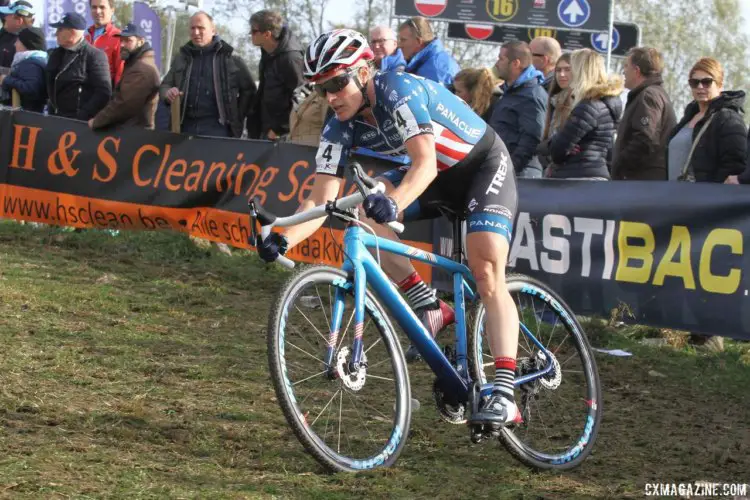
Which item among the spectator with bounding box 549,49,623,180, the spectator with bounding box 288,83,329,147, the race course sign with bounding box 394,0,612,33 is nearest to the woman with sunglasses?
the spectator with bounding box 549,49,623,180

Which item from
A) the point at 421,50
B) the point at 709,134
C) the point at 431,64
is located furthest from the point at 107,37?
the point at 709,134

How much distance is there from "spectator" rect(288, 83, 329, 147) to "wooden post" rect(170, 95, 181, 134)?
55.1 inches

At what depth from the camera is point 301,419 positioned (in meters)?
4.64

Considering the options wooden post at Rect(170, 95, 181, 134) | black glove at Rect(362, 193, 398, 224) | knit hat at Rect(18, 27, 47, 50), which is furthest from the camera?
knit hat at Rect(18, 27, 47, 50)

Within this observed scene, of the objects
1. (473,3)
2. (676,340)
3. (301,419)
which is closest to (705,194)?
(676,340)

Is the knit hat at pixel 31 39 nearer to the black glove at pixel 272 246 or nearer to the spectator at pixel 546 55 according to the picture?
the spectator at pixel 546 55

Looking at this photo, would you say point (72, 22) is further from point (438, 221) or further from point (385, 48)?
point (438, 221)

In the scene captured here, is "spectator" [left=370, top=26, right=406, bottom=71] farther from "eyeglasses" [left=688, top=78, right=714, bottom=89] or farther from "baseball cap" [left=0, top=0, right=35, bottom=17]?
"baseball cap" [left=0, top=0, right=35, bottom=17]

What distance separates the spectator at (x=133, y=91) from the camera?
38.9 feet

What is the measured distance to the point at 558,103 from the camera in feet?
31.7

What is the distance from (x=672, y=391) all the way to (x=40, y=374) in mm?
3995

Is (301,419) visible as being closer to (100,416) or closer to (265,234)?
(265,234)

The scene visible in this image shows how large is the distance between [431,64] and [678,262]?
3.47 metres

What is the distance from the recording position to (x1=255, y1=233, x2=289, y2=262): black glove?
16.2 ft
